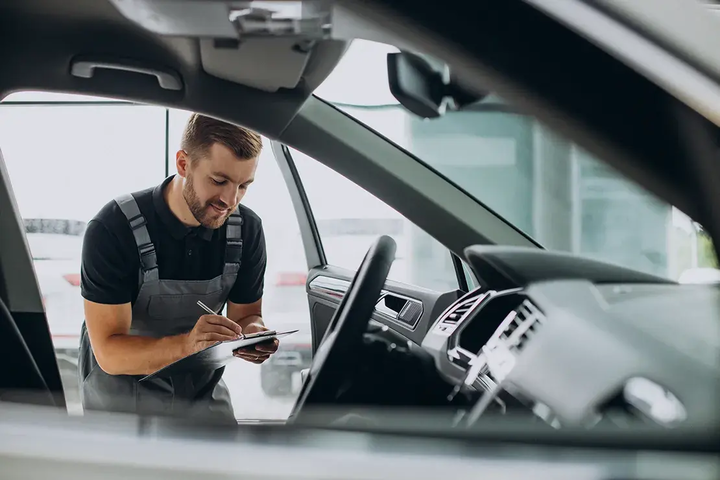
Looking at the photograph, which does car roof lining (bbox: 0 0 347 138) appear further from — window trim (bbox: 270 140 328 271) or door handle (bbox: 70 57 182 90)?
window trim (bbox: 270 140 328 271)

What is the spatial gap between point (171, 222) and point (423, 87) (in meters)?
1.24

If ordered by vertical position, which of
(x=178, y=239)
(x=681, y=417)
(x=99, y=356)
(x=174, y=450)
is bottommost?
(x=99, y=356)

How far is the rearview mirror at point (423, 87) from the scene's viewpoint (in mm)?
880

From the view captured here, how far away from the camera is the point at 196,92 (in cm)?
144

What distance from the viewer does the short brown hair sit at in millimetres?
1784

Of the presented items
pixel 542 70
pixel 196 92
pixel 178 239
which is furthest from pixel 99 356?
pixel 542 70

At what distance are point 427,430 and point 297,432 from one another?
161mm

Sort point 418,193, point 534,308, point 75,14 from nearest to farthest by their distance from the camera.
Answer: point 534,308 → point 75,14 → point 418,193

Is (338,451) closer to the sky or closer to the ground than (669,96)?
closer to the ground

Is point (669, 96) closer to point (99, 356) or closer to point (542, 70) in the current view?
point (542, 70)

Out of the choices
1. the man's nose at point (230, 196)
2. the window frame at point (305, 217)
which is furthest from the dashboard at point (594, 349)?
the window frame at point (305, 217)

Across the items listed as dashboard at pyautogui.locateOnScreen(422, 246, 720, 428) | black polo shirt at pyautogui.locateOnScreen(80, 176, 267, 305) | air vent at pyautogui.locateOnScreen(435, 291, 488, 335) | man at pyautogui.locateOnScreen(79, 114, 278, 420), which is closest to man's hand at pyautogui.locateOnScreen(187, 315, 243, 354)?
man at pyautogui.locateOnScreen(79, 114, 278, 420)

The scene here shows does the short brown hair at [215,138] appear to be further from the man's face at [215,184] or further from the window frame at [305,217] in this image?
the window frame at [305,217]

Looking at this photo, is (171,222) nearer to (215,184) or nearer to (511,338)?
(215,184)
